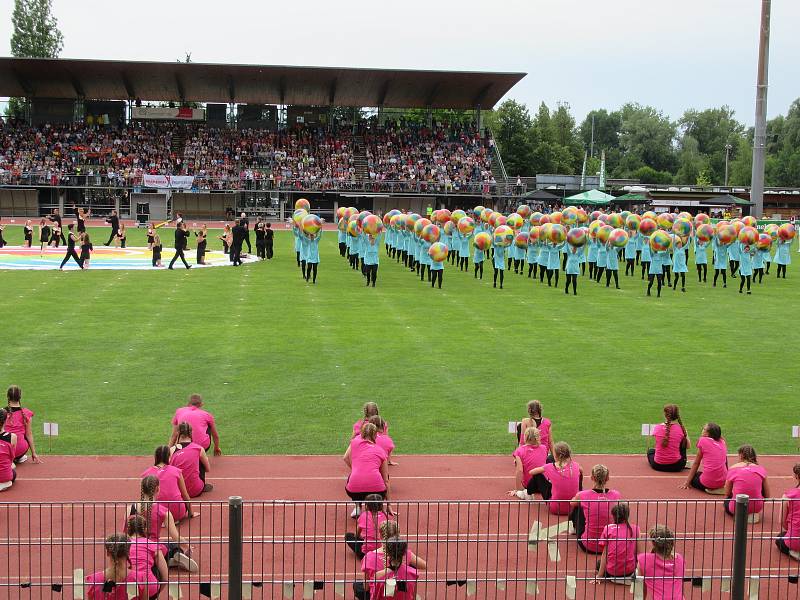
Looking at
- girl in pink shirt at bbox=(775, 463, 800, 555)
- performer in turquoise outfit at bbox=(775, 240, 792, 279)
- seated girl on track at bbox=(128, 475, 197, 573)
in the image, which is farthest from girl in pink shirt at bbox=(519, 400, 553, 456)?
performer in turquoise outfit at bbox=(775, 240, 792, 279)

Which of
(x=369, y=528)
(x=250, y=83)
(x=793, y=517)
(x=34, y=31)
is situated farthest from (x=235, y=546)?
(x=34, y=31)

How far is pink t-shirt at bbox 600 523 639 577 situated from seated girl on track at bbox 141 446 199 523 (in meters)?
3.48

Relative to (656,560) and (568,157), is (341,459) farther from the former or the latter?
(568,157)

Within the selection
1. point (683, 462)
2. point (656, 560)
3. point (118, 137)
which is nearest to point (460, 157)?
point (118, 137)

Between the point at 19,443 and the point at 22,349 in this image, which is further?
the point at 22,349

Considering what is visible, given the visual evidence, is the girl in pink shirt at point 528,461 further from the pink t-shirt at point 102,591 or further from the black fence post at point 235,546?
the pink t-shirt at point 102,591

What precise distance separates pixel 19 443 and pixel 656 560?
6501mm

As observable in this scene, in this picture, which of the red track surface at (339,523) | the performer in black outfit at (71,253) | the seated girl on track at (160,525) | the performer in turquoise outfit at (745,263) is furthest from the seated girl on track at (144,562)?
the performer in turquoise outfit at (745,263)

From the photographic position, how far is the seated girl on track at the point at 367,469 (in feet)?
28.7

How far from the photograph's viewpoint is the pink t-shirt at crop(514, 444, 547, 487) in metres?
9.26

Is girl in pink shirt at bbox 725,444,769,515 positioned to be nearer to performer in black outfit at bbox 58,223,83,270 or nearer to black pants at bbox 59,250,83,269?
performer in black outfit at bbox 58,223,83,270

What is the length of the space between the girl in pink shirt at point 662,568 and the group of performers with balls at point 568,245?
18.7 metres

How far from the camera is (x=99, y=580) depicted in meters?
6.23

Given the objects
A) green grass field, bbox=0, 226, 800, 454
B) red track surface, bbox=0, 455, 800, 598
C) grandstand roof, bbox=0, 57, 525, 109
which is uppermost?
grandstand roof, bbox=0, 57, 525, 109
